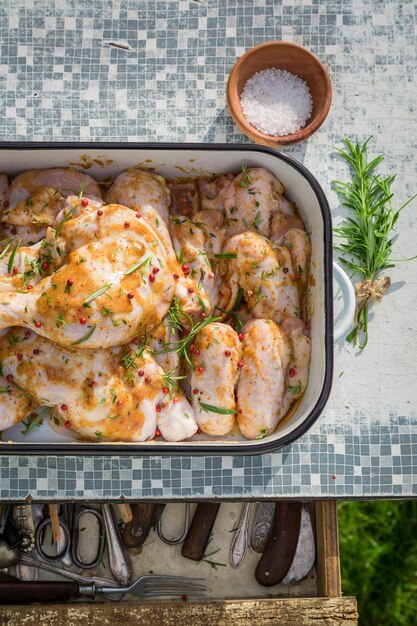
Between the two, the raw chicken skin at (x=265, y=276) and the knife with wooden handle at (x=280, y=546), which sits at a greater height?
the raw chicken skin at (x=265, y=276)

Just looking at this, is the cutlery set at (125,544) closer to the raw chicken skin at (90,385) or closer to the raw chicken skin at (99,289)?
the raw chicken skin at (90,385)

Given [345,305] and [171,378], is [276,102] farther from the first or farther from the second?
[171,378]

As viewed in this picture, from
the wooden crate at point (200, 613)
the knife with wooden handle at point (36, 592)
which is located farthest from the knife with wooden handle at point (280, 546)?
the knife with wooden handle at point (36, 592)

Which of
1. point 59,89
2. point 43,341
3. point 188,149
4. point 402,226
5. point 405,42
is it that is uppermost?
point 405,42

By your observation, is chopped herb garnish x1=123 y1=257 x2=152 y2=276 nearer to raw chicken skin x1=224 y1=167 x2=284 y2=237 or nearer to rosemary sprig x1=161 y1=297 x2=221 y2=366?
rosemary sprig x1=161 y1=297 x2=221 y2=366

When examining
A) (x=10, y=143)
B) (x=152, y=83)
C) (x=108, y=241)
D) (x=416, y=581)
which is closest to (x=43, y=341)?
(x=108, y=241)

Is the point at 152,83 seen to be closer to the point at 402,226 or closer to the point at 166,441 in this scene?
the point at 402,226
